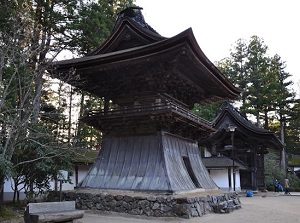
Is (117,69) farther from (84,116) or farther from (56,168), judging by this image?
(56,168)

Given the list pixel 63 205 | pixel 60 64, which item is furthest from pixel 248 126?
pixel 63 205

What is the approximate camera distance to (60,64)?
13883 millimetres

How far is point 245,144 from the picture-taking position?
2942cm

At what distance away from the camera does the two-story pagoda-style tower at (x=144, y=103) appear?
40.4ft

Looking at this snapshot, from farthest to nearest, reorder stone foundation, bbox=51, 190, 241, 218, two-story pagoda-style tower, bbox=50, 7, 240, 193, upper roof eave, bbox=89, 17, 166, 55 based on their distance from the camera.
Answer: upper roof eave, bbox=89, 17, 166, 55, two-story pagoda-style tower, bbox=50, 7, 240, 193, stone foundation, bbox=51, 190, 241, 218

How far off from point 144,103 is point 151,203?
4647 mm

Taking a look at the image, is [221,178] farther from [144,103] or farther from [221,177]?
[144,103]

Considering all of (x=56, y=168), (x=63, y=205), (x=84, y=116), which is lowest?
(x=63, y=205)

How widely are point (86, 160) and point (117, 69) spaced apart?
9.91 meters

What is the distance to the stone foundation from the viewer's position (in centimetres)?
1097

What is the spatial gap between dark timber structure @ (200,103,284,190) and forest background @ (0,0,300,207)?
775cm

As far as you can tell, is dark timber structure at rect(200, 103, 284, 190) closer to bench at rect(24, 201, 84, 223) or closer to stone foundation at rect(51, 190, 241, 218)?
stone foundation at rect(51, 190, 241, 218)

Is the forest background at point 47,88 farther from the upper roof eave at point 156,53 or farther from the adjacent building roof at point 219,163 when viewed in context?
the adjacent building roof at point 219,163

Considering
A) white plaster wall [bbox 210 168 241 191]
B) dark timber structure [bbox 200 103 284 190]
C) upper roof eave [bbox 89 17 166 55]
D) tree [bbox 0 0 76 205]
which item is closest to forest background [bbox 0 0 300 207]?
tree [bbox 0 0 76 205]
